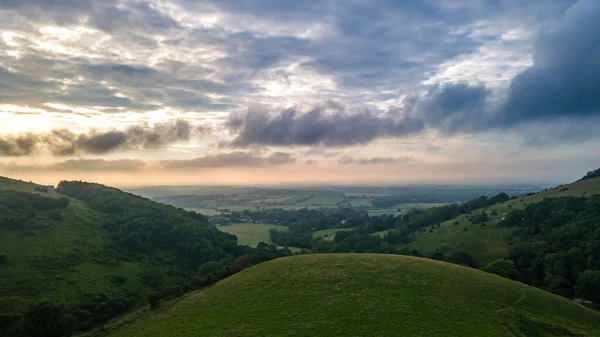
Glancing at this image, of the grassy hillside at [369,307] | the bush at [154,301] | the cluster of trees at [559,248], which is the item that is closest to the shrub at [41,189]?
the bush at [154,301]

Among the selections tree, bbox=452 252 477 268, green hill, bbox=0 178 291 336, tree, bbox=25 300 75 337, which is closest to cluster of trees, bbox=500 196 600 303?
tree, bbox=452 252 477 268

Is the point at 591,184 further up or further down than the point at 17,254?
further up

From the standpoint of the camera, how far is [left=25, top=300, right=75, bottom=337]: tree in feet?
185

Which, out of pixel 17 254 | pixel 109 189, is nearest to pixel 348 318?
pixel 17 254

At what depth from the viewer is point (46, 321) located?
57469 millimetres

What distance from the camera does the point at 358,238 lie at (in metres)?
157

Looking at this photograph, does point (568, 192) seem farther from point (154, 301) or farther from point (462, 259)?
point (154, 301)

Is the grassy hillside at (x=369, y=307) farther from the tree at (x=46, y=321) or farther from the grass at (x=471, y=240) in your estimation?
the grass at (x=471, y=240)

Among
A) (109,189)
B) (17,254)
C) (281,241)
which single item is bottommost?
(281,241)

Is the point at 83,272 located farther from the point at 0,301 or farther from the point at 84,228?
the point at 84,228

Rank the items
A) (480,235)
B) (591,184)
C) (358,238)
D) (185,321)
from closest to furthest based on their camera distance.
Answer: (185,321)
(480,235)
(358,238)
(591,184)

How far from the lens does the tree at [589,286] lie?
71438 mm

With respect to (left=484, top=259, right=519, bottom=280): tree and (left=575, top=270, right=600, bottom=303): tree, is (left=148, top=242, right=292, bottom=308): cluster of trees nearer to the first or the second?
(left=484, top=259, right=519, bottom=280): tree

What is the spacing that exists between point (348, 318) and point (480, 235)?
11457 centimetres
